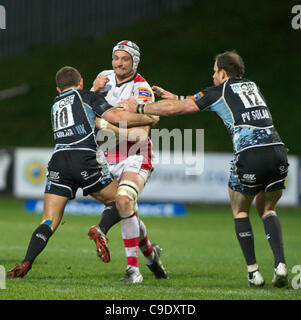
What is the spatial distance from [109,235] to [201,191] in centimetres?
552

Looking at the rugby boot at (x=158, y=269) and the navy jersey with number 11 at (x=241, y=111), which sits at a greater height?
the navy jersey with number 11 at (x=241, y=111)

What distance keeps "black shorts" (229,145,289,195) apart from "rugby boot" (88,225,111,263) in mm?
1376

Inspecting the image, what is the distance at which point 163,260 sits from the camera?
8883mm

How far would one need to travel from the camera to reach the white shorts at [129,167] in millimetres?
7094

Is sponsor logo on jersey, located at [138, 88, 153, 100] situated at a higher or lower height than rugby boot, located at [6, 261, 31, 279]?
higher

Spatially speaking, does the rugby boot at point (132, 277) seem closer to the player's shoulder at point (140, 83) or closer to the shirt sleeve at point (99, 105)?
the shirt sleeve at point (99, 105)

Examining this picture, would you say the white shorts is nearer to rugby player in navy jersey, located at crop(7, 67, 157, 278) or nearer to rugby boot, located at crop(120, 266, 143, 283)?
rugby player in navy jersey, located at crop(7, 67, 157, 278)

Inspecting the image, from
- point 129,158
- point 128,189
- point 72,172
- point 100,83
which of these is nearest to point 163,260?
point 129,158

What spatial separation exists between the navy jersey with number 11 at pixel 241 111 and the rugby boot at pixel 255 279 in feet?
3.90

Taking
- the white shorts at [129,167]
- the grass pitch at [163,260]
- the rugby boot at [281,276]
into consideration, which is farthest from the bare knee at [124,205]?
the rugby boot at [281,276]

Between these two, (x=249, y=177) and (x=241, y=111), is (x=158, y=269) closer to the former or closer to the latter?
(x=249, y=177)

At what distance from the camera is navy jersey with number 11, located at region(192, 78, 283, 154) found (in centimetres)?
644

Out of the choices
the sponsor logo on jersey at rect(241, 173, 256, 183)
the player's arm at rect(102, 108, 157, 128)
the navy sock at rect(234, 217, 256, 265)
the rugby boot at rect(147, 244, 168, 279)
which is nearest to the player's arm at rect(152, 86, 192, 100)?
the player's arm at rect(102, 108, 157, 128)
